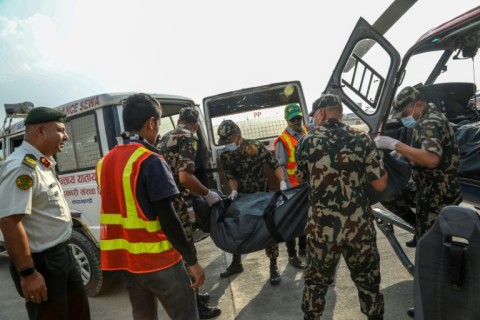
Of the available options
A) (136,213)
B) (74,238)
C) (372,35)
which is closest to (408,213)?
(372,35)

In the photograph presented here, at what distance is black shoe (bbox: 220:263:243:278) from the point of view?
12.2 ft

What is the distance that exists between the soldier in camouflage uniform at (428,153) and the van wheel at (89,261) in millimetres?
2903

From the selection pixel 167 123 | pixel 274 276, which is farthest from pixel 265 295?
pixel 167 123

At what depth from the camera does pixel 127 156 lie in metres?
1.72

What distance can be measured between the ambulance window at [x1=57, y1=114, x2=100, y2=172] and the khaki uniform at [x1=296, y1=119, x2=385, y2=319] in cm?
213

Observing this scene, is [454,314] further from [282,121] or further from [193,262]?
[282,121]

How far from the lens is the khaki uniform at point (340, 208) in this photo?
2057mm

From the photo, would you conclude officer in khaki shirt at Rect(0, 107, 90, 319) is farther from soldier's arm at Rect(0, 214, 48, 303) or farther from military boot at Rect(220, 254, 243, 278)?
military boot at Rect(220, 254, 243, 278)

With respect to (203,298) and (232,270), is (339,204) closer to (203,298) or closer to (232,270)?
(203,298)

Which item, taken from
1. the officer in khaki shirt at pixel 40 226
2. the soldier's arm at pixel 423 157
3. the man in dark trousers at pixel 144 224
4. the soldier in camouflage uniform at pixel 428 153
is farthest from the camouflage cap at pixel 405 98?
the officer in khaki shirt at pixel 40 226

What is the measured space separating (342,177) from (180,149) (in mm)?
1298

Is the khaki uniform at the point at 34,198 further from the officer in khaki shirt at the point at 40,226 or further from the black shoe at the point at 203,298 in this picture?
the black shoe at the point at 203,298

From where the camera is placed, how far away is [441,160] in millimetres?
2357

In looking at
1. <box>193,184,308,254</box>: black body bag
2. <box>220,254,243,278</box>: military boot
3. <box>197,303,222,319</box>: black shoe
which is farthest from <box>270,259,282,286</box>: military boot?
<box>193,184,308,254</box>: black body bag
